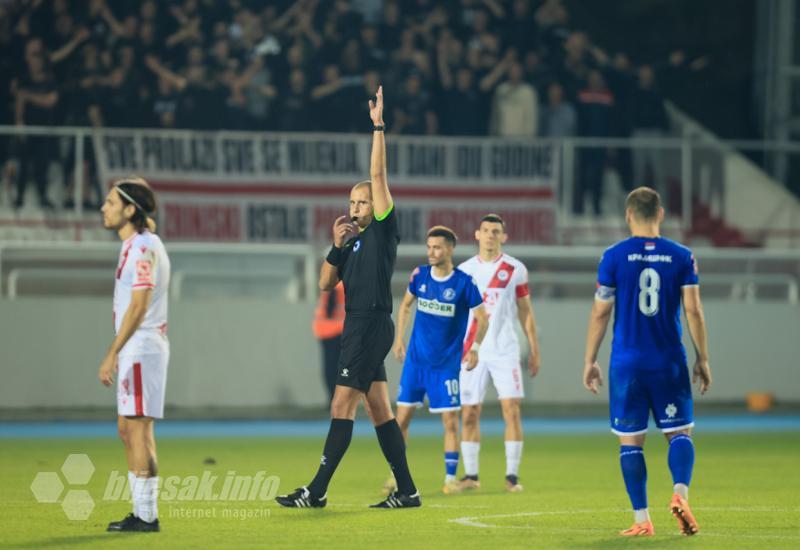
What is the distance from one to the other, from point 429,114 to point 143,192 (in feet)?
46.1

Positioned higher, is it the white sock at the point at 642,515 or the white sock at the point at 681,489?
the white sock at the point at 681,489

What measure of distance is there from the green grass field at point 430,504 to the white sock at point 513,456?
0.22 meters

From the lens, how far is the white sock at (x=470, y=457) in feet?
43.6

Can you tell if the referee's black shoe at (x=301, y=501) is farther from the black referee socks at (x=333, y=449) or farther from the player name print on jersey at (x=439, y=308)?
the player name print on jersey at (x=439, y=308)

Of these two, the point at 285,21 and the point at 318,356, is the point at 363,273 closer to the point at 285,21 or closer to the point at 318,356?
the point at 318,356

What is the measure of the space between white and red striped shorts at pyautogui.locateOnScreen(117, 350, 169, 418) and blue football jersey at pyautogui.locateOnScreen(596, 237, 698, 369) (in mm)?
2824

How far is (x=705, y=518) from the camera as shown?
36.0 ft

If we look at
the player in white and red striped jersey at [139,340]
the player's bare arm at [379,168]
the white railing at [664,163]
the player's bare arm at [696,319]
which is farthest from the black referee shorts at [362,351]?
the white railing at [664,163]

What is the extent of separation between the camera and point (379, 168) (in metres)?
10.6

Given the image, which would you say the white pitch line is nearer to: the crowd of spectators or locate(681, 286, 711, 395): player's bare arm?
locate(681, 286, 711, 395): player's bare arm

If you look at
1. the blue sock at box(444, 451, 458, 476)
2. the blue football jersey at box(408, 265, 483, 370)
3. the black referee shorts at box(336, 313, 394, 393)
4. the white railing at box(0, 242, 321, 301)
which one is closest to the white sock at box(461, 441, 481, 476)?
the blue sock at box(444, 451, 458, 476)

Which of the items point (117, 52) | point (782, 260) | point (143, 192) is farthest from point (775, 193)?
point (143, 192)

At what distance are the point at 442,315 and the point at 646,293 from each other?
11.2 ft

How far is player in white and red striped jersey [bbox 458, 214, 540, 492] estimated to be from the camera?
44.5 ft
